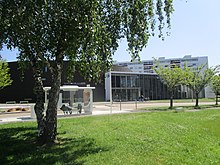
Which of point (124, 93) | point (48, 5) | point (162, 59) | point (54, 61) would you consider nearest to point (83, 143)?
point (54, 61)

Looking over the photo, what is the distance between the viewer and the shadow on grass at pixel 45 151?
7787mm

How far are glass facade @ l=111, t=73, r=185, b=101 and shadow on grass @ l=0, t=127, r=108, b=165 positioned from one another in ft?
182

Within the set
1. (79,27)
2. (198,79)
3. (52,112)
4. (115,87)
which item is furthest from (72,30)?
(115,87)

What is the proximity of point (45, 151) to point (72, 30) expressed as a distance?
3706mm

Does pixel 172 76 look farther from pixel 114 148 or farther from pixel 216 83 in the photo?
pixel 114 148

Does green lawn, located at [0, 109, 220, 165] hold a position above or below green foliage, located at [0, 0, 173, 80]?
below

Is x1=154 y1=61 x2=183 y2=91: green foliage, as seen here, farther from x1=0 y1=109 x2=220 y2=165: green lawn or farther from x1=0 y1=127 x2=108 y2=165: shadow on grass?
x1=0 y1=127 x2=108 y2=165: shadow on grass

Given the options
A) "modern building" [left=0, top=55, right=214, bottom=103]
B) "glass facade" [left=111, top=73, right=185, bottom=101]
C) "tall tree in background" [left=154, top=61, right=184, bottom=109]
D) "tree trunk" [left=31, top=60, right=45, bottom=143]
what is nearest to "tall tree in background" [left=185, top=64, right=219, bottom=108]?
"tall tree in background" [left=154, top=61, right=184, bottom=109]

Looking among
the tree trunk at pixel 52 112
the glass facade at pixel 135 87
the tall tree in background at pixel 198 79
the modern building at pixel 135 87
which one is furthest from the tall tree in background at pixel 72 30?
the glass facade at pixel 135 87

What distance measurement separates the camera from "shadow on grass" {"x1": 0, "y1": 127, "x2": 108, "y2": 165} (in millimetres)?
7787

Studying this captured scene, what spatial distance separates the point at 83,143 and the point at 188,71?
30.7m

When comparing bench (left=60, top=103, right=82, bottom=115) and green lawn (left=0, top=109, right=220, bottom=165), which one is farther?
bench (left=60, top=103, right=82, bottom=115)

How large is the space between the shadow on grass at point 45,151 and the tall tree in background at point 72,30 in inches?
26.3

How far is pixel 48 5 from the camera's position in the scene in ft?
23.8
